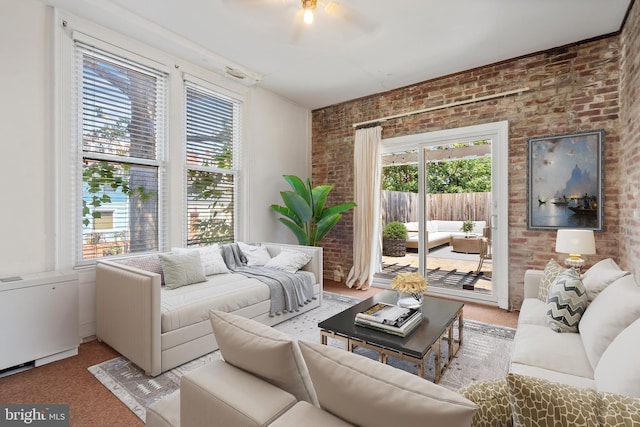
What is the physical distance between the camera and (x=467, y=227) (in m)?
4.24

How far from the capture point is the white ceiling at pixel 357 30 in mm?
2701

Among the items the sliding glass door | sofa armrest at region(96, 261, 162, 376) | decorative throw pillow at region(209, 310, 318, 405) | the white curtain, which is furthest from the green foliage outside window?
decorative throw pillow at region(209, 310, 318, 405)

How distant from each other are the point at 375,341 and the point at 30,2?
3.79 meters

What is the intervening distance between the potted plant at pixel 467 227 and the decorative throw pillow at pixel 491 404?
364cm

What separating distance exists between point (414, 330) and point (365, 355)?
64 centimetres

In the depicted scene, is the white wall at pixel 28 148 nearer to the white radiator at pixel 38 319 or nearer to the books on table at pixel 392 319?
the white radiator at pixel 38 319

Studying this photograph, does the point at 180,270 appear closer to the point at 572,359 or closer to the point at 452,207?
the point at 572,359

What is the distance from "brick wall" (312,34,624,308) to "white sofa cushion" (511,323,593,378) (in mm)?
1880

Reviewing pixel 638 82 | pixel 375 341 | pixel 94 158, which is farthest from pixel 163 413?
pixel 638 82

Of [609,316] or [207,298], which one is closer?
[609,316]

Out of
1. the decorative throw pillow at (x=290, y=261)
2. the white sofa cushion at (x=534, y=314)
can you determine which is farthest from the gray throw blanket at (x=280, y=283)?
the white sofa cushion at (x=534, y=314)

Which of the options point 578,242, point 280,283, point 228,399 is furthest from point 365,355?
point 578,242

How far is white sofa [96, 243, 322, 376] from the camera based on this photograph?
7.27 ft

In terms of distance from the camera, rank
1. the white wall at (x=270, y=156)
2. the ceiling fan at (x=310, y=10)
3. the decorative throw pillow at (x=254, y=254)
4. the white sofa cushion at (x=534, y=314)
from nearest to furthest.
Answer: the white sofa cushion at (x=534, y=314)
the ceiling fan at (x=310, y=10)
the decorative throw pillow at (x=254, y=254)
the white wall at (x=270, y=156)
